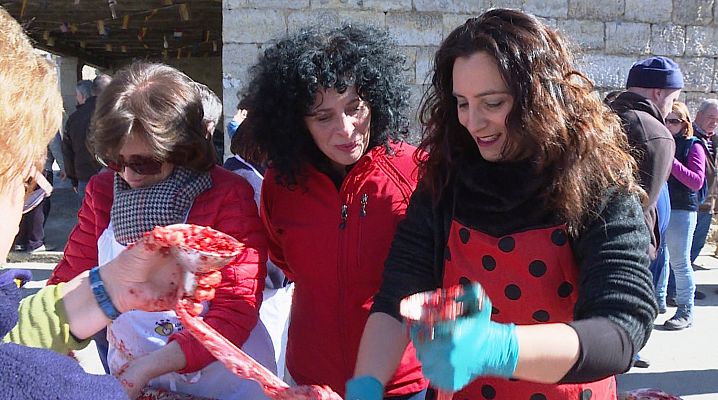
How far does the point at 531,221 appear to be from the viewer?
1.34 m

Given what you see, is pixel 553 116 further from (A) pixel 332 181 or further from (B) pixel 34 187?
(B) pixel 34 187

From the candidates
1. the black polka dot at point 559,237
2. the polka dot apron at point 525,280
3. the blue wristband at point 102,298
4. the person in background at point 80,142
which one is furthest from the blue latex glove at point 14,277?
the person in background at point 80,142

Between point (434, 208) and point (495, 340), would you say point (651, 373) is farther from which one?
point (495, 340)

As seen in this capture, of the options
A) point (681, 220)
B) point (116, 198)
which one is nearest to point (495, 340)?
point (116, 198)

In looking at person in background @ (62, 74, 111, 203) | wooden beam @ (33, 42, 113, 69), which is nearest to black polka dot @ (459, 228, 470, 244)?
person in background @ (62, 74, 111, 203)

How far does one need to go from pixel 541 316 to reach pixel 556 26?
191 inches

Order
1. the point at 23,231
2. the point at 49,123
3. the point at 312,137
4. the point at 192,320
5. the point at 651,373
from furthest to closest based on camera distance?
the point at 23,231 < the point at 651,373 < the point at 312,137 < the point at 192,320 < the point at 49,123

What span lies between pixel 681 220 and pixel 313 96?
378 cm

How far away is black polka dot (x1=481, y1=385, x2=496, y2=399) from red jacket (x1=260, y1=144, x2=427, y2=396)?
31 centimetres

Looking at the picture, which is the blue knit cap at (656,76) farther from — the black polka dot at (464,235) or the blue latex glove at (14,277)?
the blue latex glove at (14,277)

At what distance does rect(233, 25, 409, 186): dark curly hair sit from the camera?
1751mm

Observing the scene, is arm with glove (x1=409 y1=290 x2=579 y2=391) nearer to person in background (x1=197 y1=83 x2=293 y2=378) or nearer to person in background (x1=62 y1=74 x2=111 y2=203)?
person in background (x1=197 y1=83 x2=293 y2=378)

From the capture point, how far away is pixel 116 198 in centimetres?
171

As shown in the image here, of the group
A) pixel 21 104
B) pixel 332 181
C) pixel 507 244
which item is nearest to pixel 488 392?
pixel 507 244
